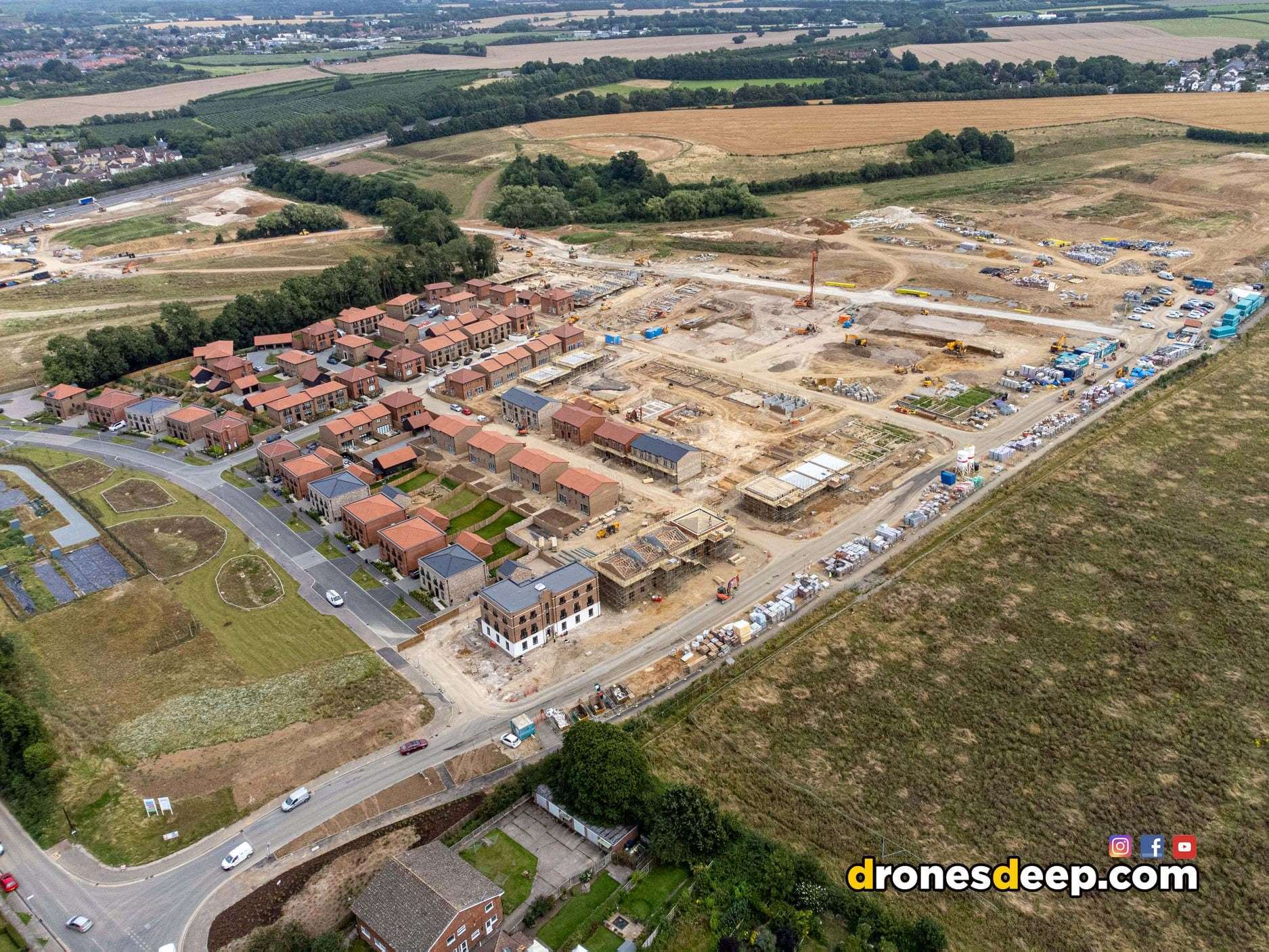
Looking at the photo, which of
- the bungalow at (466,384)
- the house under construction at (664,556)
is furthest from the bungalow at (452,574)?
the bungalow at (466,384)

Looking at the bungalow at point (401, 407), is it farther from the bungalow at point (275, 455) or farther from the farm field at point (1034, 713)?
the farm field at point (1034, 713)

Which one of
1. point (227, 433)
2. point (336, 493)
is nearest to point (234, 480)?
point (227, 433)

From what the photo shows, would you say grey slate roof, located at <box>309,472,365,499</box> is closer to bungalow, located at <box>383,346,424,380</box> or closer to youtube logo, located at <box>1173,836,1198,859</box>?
bungalow, located at <box>383,346,424,380</box>

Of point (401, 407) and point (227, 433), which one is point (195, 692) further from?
point (401, 407)

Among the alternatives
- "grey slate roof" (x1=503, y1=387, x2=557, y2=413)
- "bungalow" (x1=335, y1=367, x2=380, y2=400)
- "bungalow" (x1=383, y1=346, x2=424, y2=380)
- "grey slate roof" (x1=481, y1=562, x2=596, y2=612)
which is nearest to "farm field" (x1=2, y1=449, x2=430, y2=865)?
"grey slate roof" (x1=481, y1=562, x2=596, y2=612)

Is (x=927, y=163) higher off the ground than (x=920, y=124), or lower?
lower
